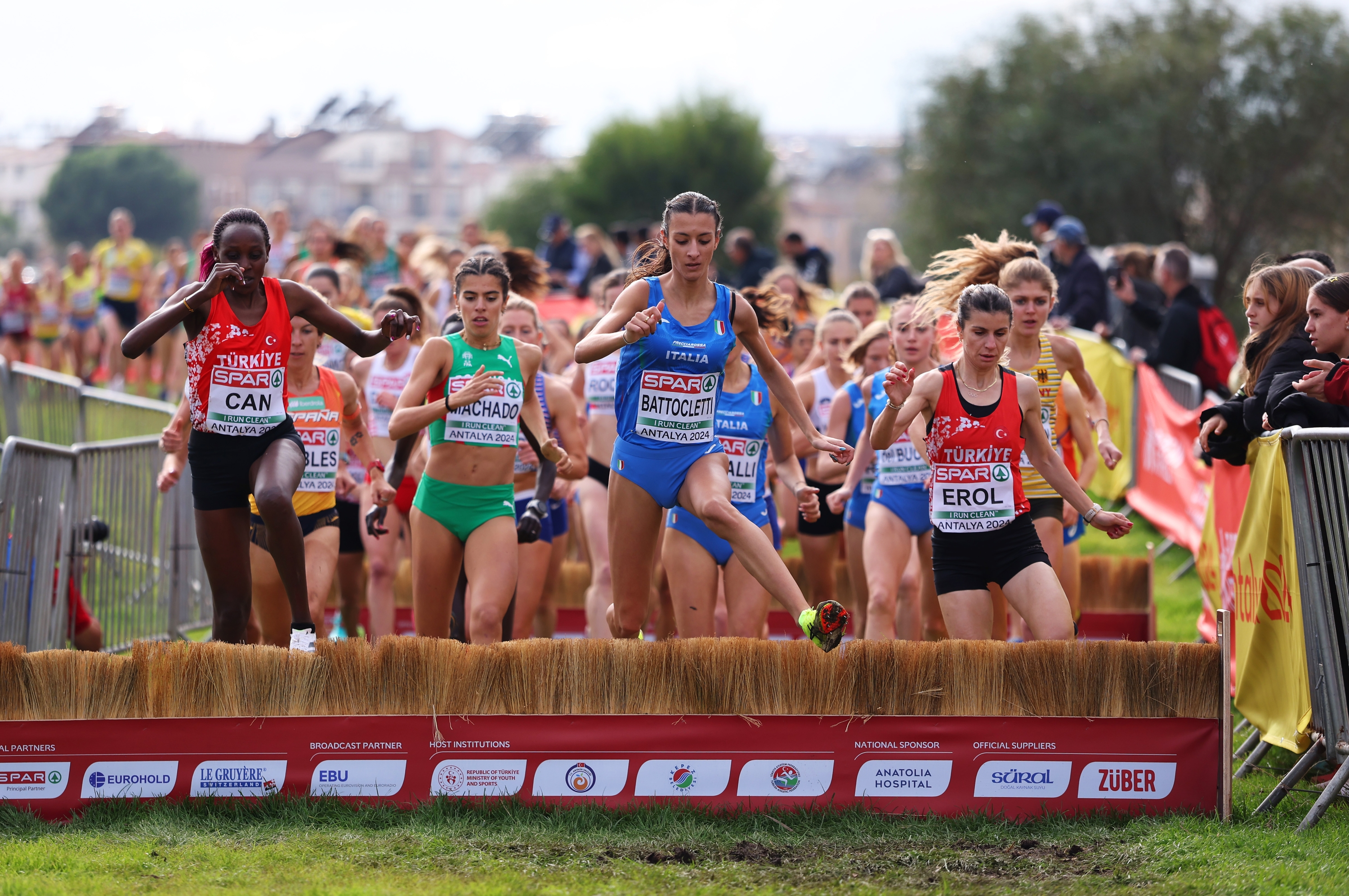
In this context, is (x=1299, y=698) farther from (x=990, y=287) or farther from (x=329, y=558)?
(x=329, y=558)

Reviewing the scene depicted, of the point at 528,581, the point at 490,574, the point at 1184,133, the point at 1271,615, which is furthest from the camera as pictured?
the point at 1184,133

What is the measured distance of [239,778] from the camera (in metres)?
5.86

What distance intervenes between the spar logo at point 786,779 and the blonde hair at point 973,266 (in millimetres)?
3362

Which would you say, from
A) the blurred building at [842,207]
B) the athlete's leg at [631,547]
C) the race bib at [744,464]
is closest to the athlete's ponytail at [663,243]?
the athlete's leg at [631,547]

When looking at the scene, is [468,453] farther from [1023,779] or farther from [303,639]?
[1023,779]

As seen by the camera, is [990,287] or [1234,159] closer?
[990,287]

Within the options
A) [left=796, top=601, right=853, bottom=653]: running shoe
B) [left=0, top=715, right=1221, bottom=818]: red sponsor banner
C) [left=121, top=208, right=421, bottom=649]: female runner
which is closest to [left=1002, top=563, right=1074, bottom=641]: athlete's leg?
[left=0, top=715, right=1221, bottom=818]: red sponsor banner

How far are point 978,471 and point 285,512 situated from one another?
3116mm

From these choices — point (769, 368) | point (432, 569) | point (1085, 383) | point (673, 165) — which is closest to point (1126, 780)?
point (769, 368)

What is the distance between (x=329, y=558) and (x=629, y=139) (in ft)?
242

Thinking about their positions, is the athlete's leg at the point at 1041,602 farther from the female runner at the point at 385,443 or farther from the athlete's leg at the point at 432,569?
the female runner at the point at 385,443

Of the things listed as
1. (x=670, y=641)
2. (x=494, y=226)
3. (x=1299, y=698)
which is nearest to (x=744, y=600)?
(x=670, y=641)

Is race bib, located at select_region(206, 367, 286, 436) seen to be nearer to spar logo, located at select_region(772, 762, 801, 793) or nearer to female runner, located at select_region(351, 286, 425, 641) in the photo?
female runner, located at select_region(351, 286, 425, 641)

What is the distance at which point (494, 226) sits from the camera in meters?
107
